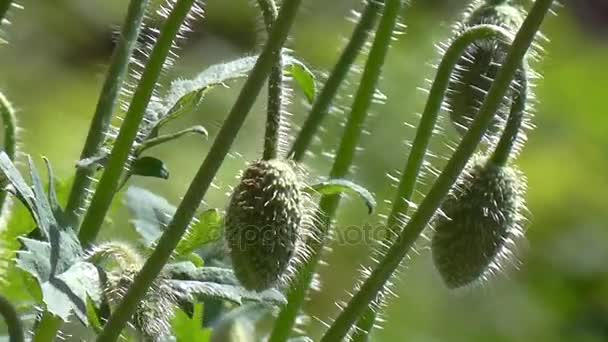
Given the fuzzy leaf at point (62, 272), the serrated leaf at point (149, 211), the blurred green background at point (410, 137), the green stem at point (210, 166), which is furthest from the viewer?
the blurred green background at point (410, 137)

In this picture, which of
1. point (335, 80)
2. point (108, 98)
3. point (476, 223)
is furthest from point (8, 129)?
point (476, 223)

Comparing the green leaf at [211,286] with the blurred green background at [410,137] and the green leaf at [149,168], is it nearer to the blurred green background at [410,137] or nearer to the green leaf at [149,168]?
the green leaf at [149,168]

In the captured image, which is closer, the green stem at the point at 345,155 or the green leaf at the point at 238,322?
the green stem at the point at 345,155

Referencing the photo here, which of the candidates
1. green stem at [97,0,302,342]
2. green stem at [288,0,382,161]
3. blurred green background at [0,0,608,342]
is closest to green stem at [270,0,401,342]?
green stem at [288,0,382,161]

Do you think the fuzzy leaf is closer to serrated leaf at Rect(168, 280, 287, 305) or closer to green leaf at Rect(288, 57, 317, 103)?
serrated leaf at Rect(168, 280, 287, 305)

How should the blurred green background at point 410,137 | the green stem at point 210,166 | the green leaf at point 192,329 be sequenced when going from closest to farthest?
1. the green stem at point 210,166
2. the green leaf at point 192,329
3. the blurred green background at point 410,137

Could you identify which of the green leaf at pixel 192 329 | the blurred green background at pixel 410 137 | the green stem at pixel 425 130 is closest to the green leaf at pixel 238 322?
the green leaf at pixel 192 329

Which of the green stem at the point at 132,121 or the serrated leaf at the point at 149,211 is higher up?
the green stem at the point at 132,121
